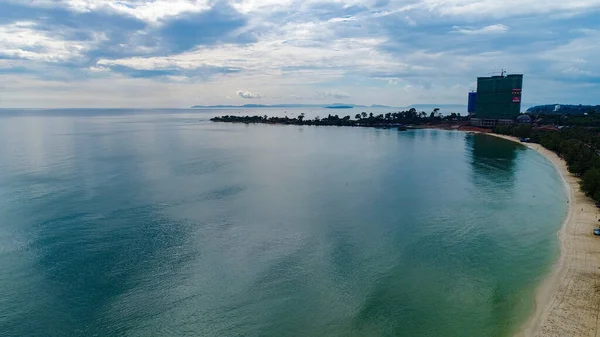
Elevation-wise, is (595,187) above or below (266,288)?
above

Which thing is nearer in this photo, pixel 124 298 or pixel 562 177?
pixel 124 298

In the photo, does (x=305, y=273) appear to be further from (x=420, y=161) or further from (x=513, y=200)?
(x=420, y=161)

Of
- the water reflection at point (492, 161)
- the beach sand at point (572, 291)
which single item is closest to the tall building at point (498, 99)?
the water reflection at point (492, 161)

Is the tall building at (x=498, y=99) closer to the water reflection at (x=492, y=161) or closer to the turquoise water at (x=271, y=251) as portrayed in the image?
the water reflection at (x=492, y=161)

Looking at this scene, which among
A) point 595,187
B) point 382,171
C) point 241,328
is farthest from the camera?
point 382,171

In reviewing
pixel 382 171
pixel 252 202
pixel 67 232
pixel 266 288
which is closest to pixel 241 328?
pixel 266 288

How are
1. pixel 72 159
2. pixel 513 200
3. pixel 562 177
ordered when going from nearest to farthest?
pixel 513 200 < pixel 562 177 < pixel 72 159
